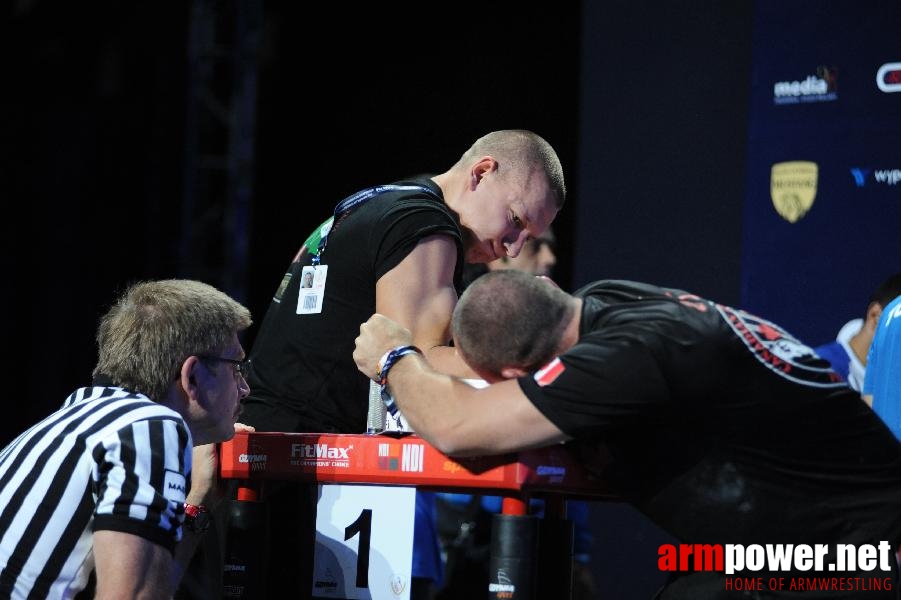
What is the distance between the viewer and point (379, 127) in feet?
24.2

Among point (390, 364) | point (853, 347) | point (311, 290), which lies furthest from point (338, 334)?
point (853, 347)

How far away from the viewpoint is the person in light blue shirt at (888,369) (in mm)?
3162

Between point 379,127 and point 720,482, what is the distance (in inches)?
220

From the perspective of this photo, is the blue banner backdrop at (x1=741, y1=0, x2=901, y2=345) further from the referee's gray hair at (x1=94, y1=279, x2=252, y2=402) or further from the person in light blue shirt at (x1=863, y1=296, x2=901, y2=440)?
the referee's gray hair at (x1=94, y1=279, x2=252, y2=402)

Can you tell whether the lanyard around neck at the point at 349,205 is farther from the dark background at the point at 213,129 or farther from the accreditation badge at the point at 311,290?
the dark background at the point at 213,129

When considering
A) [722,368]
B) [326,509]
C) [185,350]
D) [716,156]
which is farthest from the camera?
[716,156]

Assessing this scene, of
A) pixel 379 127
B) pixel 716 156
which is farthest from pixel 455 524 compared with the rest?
pixel 379 127

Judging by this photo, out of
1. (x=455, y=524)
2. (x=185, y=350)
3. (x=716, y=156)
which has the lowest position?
(x=455, y=524)

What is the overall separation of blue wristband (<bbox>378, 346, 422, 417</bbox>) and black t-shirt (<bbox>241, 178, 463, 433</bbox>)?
49 cm

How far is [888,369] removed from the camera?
A: 320 cm

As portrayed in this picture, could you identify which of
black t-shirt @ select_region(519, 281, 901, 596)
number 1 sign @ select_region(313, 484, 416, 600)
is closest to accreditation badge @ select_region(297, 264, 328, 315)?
number 1 sign @ select_region(313, 484, 416, 600)

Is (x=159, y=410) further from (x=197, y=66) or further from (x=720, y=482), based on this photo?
(x=197, y=66)

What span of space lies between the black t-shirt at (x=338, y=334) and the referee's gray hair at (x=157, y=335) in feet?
1.53

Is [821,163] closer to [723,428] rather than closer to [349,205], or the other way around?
[349,205]
